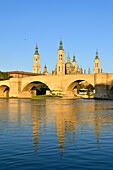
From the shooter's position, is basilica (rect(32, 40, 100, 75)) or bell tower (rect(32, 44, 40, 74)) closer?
basilica (rect(32, 40, 100, 75))

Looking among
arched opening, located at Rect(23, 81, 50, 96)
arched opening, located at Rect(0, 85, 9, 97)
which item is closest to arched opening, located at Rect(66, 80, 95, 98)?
arched opening, located at Rect(23, 81, 50, 96)

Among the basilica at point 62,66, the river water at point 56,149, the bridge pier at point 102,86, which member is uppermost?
the basilica at point 62,66

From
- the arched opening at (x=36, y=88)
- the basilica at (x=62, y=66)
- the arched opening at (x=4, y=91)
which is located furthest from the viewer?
the basilica at (x=62, y=66)

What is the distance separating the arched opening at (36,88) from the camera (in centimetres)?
9790

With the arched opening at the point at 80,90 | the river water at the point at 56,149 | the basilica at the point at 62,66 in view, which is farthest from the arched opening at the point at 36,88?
the river water at the point at 56,149

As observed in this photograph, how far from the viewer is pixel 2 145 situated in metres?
13.8

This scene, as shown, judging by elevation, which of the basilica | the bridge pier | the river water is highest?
the basilica

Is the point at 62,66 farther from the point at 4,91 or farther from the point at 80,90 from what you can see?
the point at 4,91

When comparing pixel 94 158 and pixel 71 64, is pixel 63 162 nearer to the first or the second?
pixel 94 158

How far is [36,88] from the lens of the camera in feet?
353

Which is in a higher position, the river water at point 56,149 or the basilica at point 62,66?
the basilica at point 62,66

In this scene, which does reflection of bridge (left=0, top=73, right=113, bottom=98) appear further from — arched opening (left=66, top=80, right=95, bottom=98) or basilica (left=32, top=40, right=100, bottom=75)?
basilica (left=32, top=40, right=100, bottom=75)

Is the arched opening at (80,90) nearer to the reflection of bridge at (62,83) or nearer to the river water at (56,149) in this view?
the reflection of bridge at (62,83)

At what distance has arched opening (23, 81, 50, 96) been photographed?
321 feet
